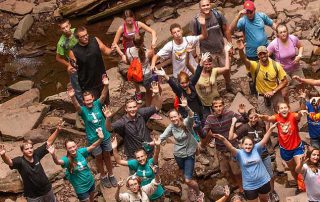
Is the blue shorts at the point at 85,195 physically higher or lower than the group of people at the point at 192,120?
lower

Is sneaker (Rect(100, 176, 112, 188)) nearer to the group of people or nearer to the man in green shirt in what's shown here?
the group of people

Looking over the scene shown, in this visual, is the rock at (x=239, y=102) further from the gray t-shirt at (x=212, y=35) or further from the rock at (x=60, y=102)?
the rock at (x=60, y=102)

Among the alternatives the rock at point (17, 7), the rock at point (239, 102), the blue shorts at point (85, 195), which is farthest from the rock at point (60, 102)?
the rock at point (17, 7)

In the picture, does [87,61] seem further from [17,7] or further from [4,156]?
[17,7]

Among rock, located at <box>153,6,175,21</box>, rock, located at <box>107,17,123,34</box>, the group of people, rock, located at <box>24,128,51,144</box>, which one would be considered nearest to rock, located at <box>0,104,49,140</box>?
rock, located at <box>24,128,51,144</box>

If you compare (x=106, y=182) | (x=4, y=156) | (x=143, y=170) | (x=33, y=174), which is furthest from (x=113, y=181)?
(x=4, y=156)

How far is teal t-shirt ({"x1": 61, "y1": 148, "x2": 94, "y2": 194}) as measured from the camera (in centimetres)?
1130

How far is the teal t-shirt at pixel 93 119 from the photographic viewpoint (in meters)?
11.9

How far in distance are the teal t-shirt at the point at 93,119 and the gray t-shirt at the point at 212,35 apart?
267 cm

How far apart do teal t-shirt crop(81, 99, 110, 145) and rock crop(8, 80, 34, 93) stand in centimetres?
520

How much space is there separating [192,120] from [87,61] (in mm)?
2544

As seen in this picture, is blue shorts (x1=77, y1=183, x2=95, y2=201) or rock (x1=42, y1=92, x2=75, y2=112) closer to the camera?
blue shorts (x1=77, y1=183, x2=95, y2=201)

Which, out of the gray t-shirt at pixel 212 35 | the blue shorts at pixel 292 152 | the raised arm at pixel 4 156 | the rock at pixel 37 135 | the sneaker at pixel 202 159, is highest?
the gray t-shirt at pixel 212 35

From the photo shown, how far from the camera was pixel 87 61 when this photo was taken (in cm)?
1255
